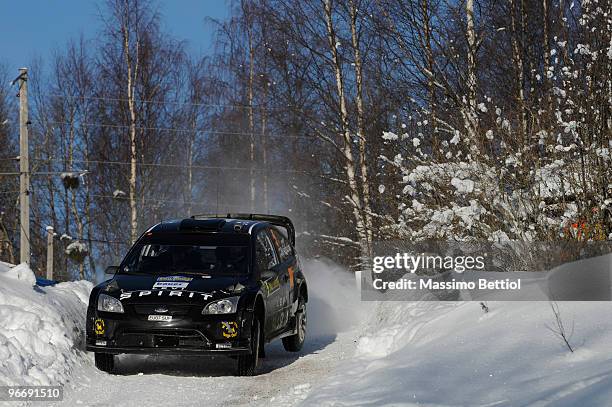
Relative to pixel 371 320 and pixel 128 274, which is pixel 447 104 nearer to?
pixel 371 320

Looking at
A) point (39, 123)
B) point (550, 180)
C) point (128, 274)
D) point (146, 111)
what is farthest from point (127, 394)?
point (39, 123)

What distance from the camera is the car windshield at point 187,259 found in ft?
37.4

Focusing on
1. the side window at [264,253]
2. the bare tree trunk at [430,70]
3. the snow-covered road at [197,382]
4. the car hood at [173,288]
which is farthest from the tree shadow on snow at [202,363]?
the bare tree trunk at [430,70]

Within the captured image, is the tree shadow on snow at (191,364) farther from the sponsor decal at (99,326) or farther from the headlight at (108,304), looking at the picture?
the headlight at (108,304)

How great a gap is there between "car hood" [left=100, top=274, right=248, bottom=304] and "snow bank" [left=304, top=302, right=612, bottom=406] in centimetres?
147

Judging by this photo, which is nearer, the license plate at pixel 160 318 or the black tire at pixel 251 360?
the license plate at pixel 160 318

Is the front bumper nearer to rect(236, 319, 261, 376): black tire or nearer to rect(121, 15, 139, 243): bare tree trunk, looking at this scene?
rect(236, 319, 261, 376): black tire

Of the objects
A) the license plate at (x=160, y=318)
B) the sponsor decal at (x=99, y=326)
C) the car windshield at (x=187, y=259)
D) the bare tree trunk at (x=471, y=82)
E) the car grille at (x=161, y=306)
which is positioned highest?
the bare tree trunk at (x=471, y=82)

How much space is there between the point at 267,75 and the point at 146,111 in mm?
14430

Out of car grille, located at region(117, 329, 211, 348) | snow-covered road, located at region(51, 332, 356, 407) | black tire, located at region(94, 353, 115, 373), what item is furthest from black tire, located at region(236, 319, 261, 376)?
black tire, located at region(94, 353, 115, 373)

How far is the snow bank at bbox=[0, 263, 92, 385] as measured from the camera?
9.21 metres

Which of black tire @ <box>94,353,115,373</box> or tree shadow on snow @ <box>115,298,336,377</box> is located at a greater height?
black tire @ <box>94,353,115,373</box>

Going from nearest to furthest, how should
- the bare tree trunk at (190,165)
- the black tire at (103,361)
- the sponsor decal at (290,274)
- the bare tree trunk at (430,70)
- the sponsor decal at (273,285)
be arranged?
the black tire at (103,361)
the sponsor decal at (273,285)
the sponsor decal at (290,274)
the bare tree trunk at (430,70)
the bare tree trunk at (190,165)

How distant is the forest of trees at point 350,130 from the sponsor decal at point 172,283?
3376mm
